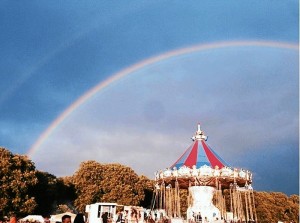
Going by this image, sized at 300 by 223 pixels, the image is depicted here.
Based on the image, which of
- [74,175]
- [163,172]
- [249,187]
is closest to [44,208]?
[74,175]

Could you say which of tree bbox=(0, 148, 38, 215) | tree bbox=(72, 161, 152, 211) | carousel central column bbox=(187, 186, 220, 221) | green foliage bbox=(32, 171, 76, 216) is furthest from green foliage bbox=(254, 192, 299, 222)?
tree bbox=(0, 148, 38, 215)

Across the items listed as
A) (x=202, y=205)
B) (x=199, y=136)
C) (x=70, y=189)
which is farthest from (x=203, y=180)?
(x=70, y=189)

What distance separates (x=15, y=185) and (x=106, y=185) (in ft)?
51.8

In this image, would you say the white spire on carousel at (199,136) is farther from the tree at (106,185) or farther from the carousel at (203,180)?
the tree at (106,185)

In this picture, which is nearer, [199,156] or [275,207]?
[199,156]

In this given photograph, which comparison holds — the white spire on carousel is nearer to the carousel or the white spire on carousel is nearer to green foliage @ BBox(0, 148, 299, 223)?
the carousel

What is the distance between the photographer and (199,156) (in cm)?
3491

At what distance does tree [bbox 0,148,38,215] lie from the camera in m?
40.8

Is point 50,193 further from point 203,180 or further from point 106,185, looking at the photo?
point 203,180

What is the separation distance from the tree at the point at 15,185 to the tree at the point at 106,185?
11.1 meters

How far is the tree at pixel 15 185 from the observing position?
4081 cm

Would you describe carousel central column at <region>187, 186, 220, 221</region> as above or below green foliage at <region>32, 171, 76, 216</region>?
below

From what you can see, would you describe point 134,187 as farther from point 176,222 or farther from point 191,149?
point 176,222

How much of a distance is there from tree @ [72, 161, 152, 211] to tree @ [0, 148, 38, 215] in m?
11.1
